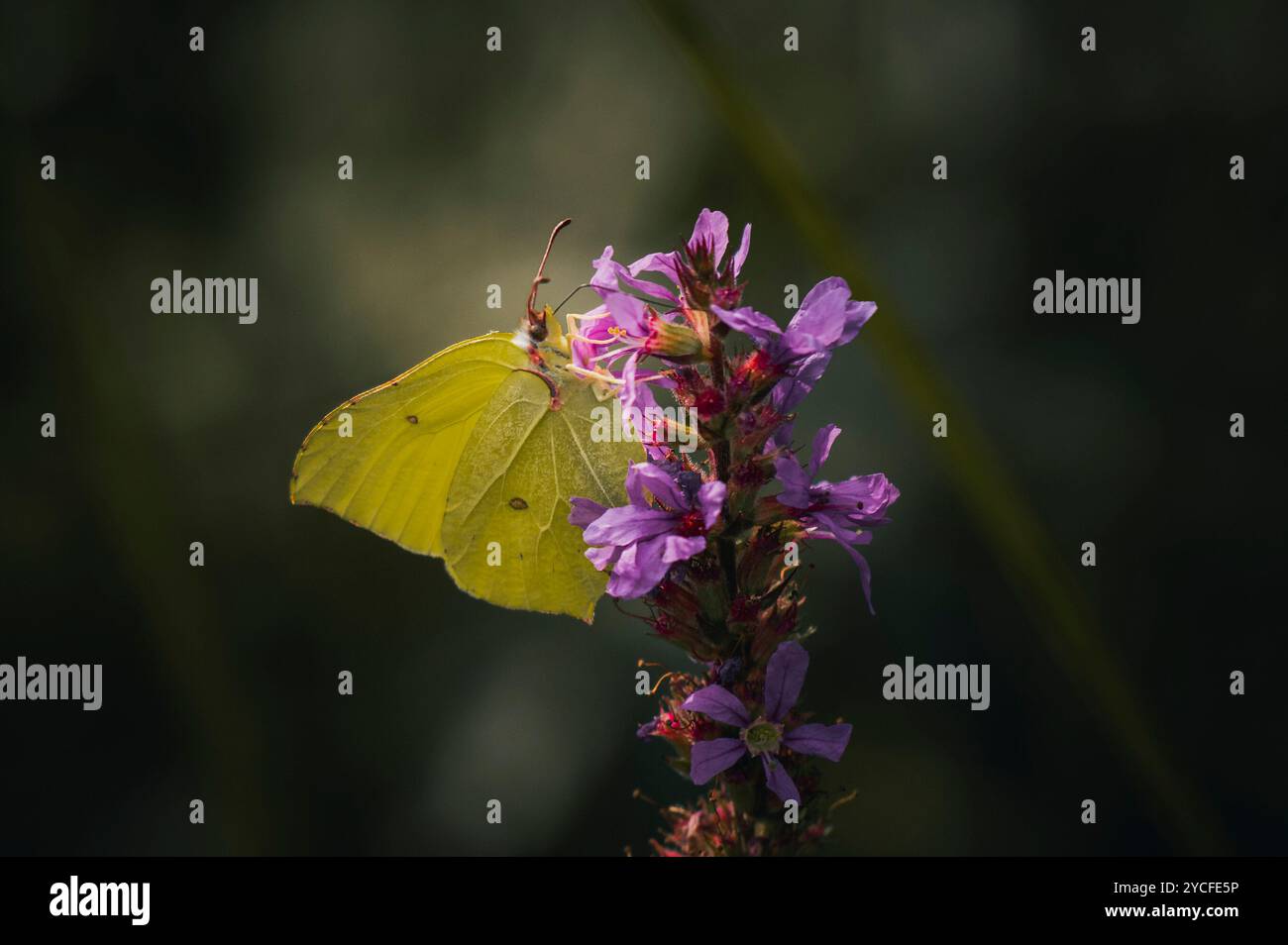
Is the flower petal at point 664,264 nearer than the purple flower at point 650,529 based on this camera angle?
No

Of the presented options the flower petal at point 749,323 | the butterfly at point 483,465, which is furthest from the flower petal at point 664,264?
the butterfly at point 483,465

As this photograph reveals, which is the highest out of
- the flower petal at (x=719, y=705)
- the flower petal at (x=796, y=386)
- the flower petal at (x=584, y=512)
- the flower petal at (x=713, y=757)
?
the flower petal at (x=796, y=386)

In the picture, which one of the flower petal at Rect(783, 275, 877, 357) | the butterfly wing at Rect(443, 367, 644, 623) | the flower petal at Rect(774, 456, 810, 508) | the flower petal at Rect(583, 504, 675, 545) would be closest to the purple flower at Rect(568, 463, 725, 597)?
the flower petal at Rect(583, 504, 675, 545)

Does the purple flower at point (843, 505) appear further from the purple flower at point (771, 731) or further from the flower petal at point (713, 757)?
the flower petal at point (713, 757)

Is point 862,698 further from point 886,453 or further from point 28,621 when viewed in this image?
point 28,621

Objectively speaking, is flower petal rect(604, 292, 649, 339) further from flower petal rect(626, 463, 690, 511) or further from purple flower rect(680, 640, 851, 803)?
purple flower rect(680, 640, 851, 803)

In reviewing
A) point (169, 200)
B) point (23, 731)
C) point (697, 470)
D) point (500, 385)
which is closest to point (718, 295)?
point (697, 470)

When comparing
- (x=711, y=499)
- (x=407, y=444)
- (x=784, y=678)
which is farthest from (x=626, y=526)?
(x=407, y=444)
